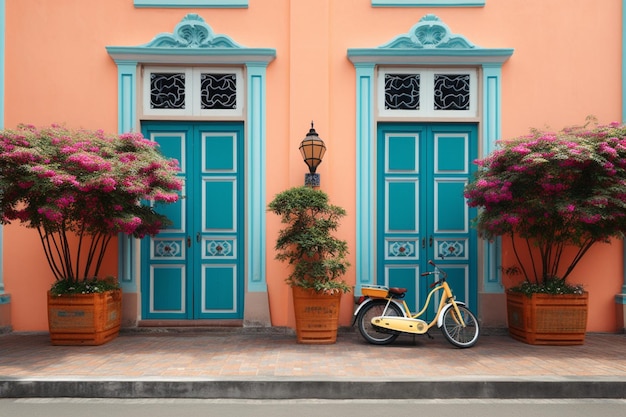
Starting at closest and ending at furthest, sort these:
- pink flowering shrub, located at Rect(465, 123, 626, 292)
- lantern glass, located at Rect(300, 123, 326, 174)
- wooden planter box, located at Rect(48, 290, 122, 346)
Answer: pink flowering shrub, located at Rect(465, 123, 626, 292) → wooden planter box, located at Rect(48, 290, 122, 346) → lantern glass, located at Rect(300, 123, 326, 174)

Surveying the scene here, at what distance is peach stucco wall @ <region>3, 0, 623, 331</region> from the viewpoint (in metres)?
7.68

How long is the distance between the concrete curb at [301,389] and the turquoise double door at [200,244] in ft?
8.88

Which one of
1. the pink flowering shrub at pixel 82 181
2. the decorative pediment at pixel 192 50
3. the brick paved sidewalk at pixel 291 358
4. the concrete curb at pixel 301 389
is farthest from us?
the decorative pediment at pixel 192 50

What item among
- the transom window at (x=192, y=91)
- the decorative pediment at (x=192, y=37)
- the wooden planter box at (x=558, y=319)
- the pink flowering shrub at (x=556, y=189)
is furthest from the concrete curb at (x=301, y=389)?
the decorative pediment at (x=192, y=37)

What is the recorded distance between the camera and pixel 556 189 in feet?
20.9

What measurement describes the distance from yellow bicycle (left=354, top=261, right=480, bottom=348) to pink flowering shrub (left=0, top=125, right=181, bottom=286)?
3016 millimetres

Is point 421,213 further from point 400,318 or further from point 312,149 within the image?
point 312,149

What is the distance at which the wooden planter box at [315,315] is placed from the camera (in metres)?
6.83

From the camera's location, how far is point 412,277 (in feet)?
25.7

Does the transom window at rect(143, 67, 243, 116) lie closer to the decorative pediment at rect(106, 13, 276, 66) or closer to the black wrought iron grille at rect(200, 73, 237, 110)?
the black wrought iron grille at rect(200, 73, 237, 110)

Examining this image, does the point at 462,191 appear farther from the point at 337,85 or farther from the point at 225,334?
the point at 225,334

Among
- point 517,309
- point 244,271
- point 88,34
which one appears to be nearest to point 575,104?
point 517,309

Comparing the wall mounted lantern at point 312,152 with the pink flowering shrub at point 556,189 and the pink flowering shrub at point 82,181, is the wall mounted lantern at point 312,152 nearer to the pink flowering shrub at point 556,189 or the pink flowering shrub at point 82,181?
the pink flowering shrub at point 82,181

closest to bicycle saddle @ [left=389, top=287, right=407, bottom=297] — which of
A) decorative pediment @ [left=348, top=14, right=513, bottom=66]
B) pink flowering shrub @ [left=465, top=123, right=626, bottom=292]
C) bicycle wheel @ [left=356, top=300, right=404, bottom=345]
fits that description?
bicycle wheel @ [left=356, top=300, right=404, bottom=345]
